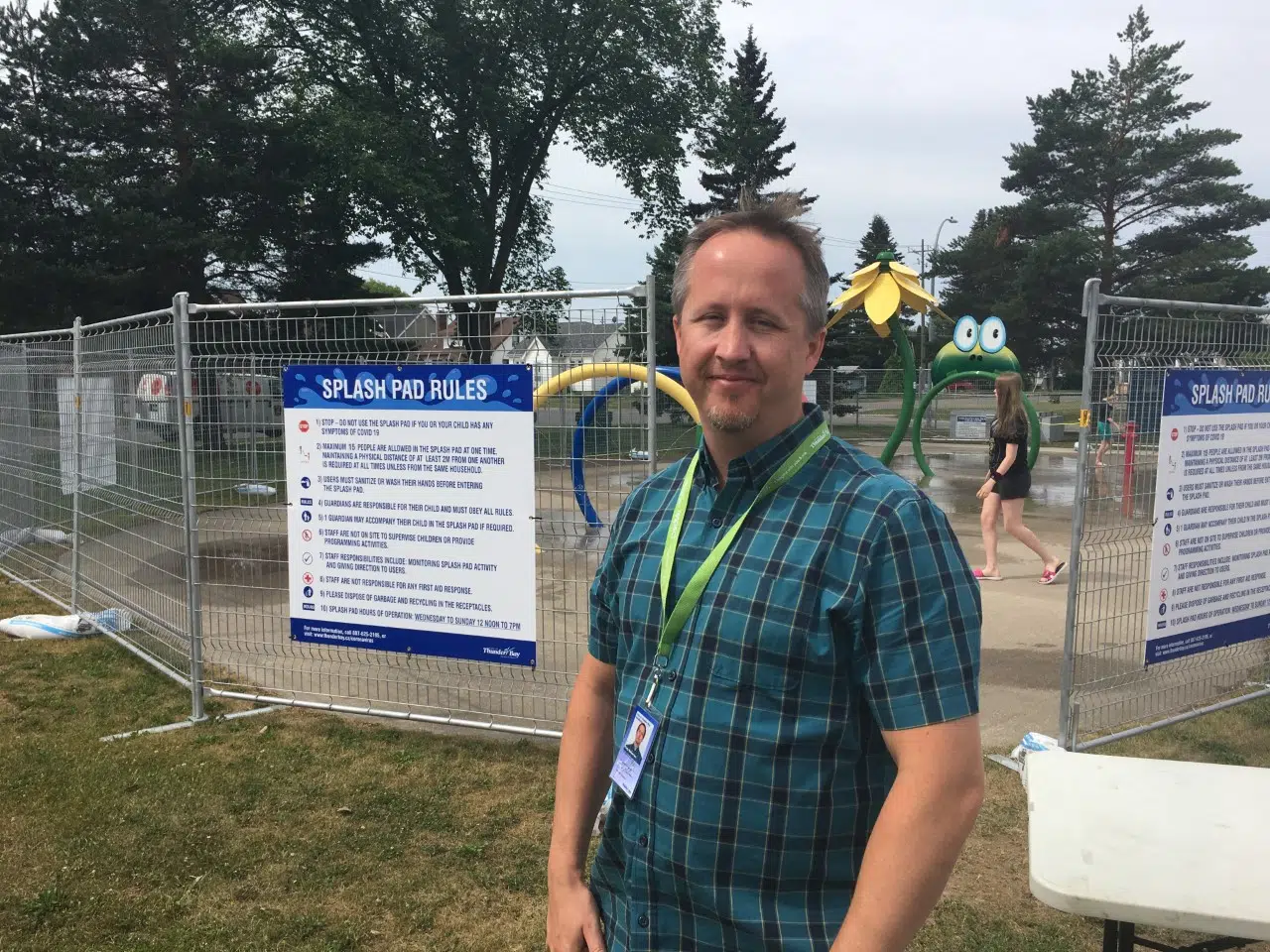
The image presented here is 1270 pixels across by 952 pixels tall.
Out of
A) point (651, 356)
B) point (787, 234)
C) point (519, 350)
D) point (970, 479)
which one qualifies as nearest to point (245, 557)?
point (519, 350)

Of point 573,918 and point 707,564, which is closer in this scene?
point 707,564

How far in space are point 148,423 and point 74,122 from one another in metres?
20.8

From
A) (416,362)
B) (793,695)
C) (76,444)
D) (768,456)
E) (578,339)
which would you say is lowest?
(76,444)

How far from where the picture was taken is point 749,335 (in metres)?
1.53

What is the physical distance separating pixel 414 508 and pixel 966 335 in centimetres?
1400

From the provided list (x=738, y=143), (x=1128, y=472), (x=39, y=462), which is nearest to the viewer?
(x=1128, y=472)

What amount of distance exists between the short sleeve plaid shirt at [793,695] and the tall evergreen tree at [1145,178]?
36746 mm

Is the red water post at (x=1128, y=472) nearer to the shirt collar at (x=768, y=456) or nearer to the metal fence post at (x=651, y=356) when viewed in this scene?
the metal fence post at (x=651, y=356)

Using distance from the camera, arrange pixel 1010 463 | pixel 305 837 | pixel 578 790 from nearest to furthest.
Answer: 1. pixel 578 790
2. pixel 305 837
3. pixel 1010 463

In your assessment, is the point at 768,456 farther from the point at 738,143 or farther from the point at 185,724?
the point at 738,143

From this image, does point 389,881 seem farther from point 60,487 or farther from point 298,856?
point 60,487

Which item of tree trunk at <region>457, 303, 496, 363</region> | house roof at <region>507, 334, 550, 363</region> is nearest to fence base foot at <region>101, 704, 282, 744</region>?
tree trunk at <region>457, 303, 496, 363</region>

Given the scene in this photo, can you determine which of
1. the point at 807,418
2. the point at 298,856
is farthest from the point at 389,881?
the point at 807,418

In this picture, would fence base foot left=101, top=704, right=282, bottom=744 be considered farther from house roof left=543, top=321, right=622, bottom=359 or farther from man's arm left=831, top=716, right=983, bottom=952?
man's arm left=831, top=716, right=983, bottom=952
